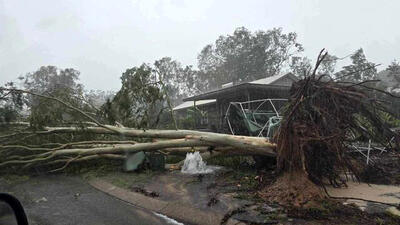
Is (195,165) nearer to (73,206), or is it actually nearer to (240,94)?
(73,206)

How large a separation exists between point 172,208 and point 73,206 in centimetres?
197

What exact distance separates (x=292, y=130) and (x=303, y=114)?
401 millimetres

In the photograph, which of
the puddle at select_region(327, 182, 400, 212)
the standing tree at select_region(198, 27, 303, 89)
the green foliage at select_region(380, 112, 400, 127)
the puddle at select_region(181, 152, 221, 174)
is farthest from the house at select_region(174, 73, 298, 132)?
the standing tree at select_region(198, 27, 303, 89)

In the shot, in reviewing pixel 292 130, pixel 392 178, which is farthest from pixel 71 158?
pixel 392 178

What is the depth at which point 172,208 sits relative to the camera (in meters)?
5.54

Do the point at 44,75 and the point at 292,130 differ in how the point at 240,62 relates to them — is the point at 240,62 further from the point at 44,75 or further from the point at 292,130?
the point at 292,130

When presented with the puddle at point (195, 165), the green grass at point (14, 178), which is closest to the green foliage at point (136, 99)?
the puddle at point (195, 165)

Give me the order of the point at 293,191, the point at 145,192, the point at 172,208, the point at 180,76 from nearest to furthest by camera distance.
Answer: the point at 293,191
the point at 172,208
the point at 145,192
the point at 180,76

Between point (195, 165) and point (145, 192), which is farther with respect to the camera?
point (195, 165)

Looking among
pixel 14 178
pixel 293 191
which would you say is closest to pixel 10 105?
pixel 14 178

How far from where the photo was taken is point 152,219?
5168 millimetres

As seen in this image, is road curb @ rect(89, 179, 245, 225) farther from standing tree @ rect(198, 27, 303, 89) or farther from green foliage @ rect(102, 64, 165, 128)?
standing tree @ rect(198, 27, 303, 89)

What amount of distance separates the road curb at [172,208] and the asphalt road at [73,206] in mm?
174

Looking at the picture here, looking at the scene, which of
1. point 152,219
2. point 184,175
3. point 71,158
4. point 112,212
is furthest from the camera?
point 71,158
